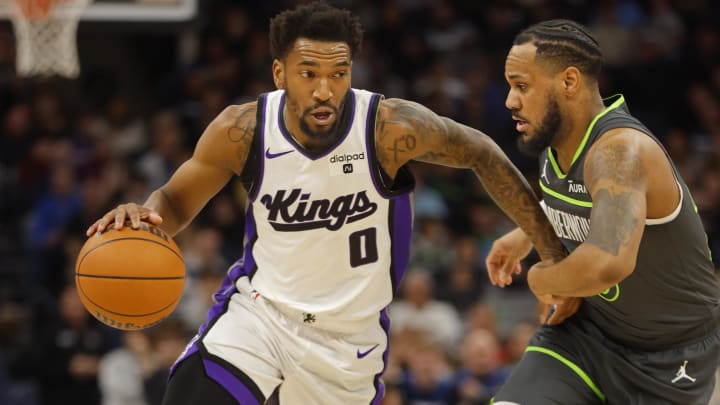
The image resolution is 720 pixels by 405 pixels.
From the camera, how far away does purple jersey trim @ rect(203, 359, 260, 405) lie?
4.52 meters

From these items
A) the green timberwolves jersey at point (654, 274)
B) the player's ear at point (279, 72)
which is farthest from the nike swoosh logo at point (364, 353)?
the player's ear at point (279, 72)

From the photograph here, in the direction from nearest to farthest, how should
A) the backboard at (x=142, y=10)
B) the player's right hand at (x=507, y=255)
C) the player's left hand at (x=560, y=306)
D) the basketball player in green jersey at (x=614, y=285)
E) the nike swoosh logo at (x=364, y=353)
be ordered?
the basketball player in green jersey at (x=614, y=285)
the player's left hand at (x=560, y=306)
the nike swoosh logo at (x=364, y=353)
the player's right hand at (x=507, y=255)
the backboard at (x=142, y=10)

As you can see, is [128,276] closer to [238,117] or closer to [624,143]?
[238,117]

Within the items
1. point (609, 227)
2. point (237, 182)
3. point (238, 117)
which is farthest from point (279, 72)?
point (237, 182)

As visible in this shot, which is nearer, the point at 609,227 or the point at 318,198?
the point at 609,227

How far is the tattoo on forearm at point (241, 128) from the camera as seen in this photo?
4.78 meters

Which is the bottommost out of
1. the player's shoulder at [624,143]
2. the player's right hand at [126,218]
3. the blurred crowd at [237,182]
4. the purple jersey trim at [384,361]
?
the blurred crowd at [237,182]

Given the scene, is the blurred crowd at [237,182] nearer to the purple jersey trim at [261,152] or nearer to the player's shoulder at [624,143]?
the purple jersey trim at [261,152]

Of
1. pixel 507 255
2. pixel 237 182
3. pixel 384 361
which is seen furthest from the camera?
pixel 237 182

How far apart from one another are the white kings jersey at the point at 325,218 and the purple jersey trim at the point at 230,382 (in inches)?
16.3

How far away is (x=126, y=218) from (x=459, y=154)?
1.55 metres

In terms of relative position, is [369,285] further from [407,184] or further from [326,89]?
[326,89]

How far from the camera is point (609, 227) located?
400cm

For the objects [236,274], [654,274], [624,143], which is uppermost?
[624,143]
